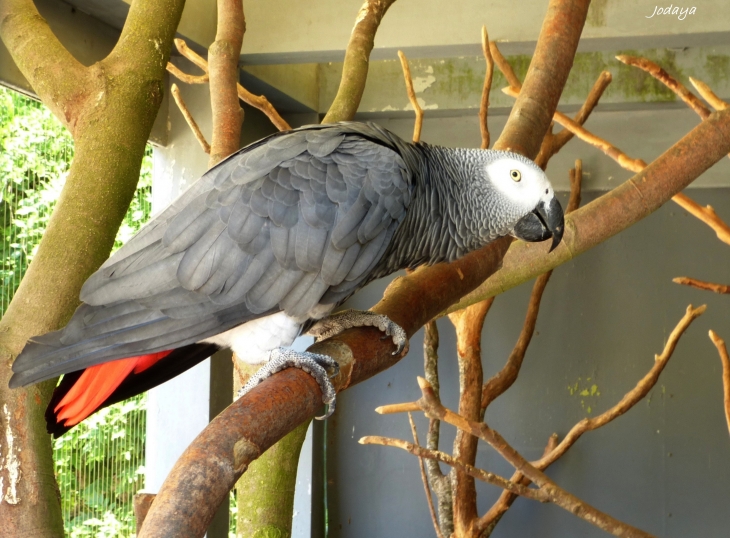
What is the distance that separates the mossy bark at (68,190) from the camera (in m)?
1.16

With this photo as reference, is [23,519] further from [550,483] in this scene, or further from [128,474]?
[128,474]

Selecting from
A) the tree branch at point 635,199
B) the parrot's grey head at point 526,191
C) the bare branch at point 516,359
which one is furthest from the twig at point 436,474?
the parrot's grey head at point 526,191

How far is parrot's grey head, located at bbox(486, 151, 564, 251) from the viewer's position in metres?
1.44

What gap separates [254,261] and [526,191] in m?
Result: 0.58

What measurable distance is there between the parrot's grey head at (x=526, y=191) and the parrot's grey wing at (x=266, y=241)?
25 cm

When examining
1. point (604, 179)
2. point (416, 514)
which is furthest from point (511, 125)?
point (416, 514)

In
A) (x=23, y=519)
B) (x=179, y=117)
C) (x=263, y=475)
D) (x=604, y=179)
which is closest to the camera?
(x=23, y=519)

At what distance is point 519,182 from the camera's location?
1.44 meters

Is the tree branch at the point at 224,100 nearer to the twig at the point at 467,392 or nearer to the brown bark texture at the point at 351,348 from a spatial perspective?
the brown bark texture at the point at 351,348

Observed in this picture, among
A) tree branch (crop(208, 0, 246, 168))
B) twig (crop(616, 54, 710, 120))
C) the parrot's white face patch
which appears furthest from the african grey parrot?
twig (crop(616, 54, 710, 120))

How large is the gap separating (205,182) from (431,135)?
276cm

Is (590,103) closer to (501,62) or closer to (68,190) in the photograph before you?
(501,62)

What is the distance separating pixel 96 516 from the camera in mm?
2477

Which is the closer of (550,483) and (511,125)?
(511,125)
